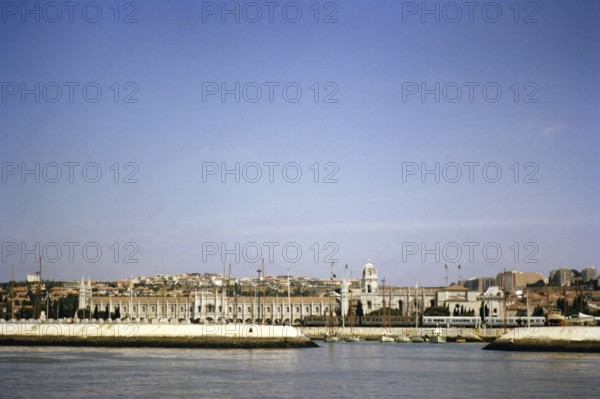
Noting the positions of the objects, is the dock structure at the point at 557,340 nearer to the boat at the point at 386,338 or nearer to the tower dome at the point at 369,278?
the boat at the point at 386,338

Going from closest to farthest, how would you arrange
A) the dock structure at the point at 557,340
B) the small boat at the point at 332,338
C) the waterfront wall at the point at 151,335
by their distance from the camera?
the dock structure at the point at 557,340
the waterfront wall at the point at 151,335
the small boat at the point at 332,338

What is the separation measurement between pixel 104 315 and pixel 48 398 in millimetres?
84765

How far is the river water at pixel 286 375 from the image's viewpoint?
3541cm

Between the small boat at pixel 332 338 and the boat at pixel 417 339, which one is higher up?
the small boat at pixel 332 338

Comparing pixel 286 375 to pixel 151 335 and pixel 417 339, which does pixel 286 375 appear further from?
pixel 417 339

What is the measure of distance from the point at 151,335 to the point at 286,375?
27820mm

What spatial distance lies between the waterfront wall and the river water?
533 cm

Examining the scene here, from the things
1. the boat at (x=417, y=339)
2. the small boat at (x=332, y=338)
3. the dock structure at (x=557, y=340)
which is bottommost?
the boat at (x=417, y=339)

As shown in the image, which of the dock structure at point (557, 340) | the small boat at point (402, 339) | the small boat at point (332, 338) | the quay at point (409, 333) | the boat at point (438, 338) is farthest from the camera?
the quay at point (409, 333)

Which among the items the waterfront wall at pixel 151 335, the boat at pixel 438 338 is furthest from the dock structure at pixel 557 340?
the boat at pixel 438 338

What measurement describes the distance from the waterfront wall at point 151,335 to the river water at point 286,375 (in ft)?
17.5

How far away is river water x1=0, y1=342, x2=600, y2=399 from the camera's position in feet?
Result: 116

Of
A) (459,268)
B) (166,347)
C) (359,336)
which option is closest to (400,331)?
(359,336)

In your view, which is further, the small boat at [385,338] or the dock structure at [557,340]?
the small boat at [385,338]
